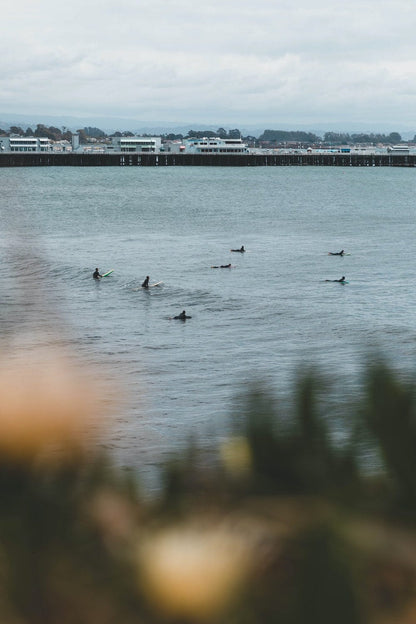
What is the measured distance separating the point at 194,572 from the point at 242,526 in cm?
13

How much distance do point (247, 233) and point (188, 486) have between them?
250 feet

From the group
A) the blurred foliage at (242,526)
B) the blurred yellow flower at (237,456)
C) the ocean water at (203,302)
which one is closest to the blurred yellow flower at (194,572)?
the blurred foliage at (242,526)

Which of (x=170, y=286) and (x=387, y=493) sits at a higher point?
(x=387, y=493)

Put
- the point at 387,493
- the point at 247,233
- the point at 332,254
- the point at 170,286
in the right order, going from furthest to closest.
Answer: the point at 247,233
the point at 332,254
the point at 170,286
the point at 387,493

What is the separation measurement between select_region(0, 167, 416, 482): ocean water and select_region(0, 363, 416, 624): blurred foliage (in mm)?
100

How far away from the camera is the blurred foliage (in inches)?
61.4

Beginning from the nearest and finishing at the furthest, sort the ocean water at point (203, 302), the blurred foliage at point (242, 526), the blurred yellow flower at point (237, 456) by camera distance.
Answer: the blurred foliage at point (242, 526)
the blurred yellow flower at point (237, 456)
the ocean water at point (203, 302)

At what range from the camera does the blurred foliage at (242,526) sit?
1.56 metres

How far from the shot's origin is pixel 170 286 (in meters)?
47.9

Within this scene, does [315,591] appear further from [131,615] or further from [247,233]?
[247,233]

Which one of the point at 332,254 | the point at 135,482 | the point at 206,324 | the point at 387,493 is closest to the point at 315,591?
the point at 387,493

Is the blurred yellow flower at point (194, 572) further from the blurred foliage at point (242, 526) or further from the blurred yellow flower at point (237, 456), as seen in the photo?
the blurred yellow flower at point (237, 456)

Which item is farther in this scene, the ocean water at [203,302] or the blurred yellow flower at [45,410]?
the ocean water at [203,302]

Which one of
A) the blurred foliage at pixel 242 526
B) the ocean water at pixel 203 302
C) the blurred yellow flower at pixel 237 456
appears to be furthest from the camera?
the ocean water at pixel 203 302
